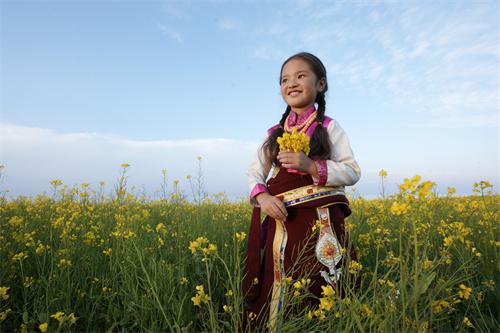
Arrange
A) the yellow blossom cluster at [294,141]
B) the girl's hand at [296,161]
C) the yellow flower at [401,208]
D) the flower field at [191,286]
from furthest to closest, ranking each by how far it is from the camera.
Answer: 1. the girl's hand at [296,161]
2. the yellow blossom cluster at [294,141]
3. the flower field at [191,286]
4. the yellow flower at [401,208]

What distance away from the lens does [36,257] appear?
282cm

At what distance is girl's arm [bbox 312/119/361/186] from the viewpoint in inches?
95.2

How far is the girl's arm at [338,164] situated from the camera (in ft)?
7.93

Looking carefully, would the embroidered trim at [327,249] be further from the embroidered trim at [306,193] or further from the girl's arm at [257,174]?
the girl's arm at [257,174]

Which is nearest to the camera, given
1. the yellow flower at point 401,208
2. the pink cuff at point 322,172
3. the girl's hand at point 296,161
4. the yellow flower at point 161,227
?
the yellow flower at point 401,208

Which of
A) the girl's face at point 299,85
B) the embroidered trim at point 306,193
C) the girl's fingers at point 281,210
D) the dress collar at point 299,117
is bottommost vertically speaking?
the girl's fingers at point 281,210

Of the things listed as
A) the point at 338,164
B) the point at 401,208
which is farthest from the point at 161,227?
the point at 401,208

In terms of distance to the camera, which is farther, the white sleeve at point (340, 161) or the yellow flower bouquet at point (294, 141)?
the white sleeve at point (340, 161)

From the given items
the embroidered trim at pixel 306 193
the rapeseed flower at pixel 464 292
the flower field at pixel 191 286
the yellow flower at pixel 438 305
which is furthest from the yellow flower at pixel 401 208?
the embroidered trim at pixel 306 193

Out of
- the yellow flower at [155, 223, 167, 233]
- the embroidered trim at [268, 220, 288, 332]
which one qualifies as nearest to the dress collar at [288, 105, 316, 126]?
the embroidered trim at [268, 220, 288, 332]

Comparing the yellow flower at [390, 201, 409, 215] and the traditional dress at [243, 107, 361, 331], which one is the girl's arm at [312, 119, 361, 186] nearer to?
the traditional dress at [243, 107, 361, 331]

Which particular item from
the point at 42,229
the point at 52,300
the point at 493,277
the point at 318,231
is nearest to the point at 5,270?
the point at 52,300

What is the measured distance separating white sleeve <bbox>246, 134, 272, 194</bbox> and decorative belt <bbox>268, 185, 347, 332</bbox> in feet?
0.92

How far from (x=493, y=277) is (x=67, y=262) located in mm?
3165
